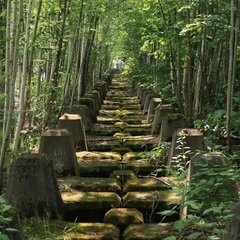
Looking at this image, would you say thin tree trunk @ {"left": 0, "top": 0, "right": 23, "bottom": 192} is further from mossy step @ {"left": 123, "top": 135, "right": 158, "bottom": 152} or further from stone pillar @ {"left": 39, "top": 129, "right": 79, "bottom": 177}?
mossy step @ {"left": 123, "top": 135, "right": 158, "bottom": 152}

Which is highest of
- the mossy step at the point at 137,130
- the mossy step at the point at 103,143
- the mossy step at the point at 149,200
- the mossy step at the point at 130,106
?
the mossy step at the point at 130,106

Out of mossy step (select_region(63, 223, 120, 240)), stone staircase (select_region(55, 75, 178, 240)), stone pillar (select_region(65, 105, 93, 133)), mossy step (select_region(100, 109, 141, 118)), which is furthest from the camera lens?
mossy step (select_region(100, 109, 141, 118))

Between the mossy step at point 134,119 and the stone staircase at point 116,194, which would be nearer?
the stone staircase at point 116,194

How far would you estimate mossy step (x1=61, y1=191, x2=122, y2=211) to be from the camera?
492 cm

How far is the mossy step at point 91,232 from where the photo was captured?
4.04 meters

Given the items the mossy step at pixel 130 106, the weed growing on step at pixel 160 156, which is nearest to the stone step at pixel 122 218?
the weed growing on step at pixel 160 156

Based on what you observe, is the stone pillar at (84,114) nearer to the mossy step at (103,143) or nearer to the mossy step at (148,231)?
the mossy step at (103,143)

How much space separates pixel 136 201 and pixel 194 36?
3666mm

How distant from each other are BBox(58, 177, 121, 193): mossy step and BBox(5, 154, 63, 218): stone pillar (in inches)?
30.5

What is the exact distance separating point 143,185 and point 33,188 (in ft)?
5.09

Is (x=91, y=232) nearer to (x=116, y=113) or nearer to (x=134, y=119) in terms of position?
(x=134, y=119)

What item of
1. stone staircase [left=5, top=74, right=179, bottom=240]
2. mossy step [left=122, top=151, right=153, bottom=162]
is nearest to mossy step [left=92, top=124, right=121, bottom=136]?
stone staircase [left=5, top=74, right=179, bottom=240]

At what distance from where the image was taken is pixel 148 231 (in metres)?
4.21

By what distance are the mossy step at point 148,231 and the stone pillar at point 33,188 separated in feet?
2.93
